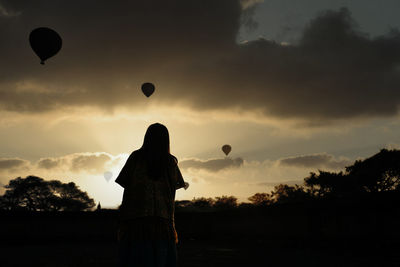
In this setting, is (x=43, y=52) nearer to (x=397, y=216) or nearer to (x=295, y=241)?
(x=295, y=241)

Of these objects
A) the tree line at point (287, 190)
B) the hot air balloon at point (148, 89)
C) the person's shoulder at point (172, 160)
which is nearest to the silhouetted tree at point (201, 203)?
the tree line at point (287, 190)

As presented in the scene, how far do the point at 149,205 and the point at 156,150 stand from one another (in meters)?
0.47

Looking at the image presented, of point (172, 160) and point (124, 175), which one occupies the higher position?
point (172, 160)

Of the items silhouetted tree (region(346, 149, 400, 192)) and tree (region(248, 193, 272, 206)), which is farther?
tree (region(248, 193, 272, 206))

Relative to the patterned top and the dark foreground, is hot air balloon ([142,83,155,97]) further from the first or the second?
the patterned top

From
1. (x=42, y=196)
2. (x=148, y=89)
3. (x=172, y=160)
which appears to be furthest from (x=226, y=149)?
(x=42, y=196)

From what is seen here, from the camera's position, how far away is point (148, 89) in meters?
23.3

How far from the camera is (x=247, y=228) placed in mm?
17469

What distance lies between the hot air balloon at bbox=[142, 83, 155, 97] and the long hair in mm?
20013

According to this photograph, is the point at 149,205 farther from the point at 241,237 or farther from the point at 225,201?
the point at 225,201

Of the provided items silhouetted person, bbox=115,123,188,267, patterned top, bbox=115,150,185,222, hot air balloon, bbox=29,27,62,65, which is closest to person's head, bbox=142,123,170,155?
silhouetted person, bbox=115,123,188,267

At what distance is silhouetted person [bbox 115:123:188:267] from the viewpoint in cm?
301

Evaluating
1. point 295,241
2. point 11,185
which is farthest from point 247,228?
point 11,185

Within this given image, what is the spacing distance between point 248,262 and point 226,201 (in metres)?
76.6
